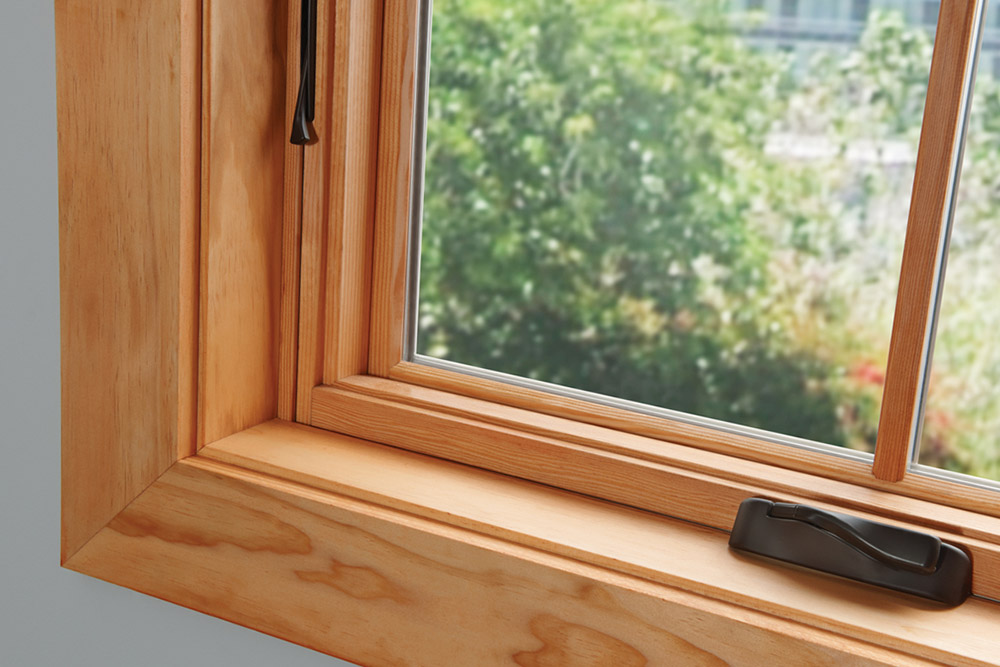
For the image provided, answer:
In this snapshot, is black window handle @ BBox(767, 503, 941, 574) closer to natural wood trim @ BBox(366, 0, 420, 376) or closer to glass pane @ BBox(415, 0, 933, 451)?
natural wood trim @ BBox(366, 0, 420, 376)

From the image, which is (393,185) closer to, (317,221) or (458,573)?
(317,221)

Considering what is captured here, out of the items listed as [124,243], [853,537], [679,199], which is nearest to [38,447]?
[124,243]

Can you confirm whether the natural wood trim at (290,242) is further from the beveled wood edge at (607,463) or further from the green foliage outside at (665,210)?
the green foliage outside at (665,210)

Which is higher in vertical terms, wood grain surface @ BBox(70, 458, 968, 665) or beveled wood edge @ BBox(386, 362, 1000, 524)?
beveled wood edge @ BBox(386, 362, 1000, 524)

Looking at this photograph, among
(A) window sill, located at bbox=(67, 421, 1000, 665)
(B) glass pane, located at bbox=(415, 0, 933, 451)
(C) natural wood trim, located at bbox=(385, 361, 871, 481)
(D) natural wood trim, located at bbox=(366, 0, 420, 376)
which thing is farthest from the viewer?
(B) glass pane, located at bbox=(415, 0, 933, 451)

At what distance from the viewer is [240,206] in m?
0.73

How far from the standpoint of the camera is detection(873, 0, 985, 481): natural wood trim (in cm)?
57

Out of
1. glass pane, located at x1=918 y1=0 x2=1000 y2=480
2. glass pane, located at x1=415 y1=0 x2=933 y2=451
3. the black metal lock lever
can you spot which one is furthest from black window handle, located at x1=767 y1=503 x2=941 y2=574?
glass pane, located at x1=415 y1=0 x2=933 y2=451

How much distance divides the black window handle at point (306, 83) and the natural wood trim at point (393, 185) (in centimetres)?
6

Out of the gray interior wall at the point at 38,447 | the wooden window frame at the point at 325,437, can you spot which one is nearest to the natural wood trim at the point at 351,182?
the wooden window frame at the point at 325,437

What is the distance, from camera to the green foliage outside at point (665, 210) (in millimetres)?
2865

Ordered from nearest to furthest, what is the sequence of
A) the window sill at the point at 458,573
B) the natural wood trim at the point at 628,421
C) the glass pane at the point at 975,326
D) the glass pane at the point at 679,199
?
the window sill at the point at 458,573, the natural wood trim at the point at 628,421, the glass pane at the point at 975,326, the glass pane at the point at 679,199

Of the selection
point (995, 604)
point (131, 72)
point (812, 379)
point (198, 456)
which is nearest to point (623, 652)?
point (995, 604)

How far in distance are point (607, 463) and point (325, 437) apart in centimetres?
25
